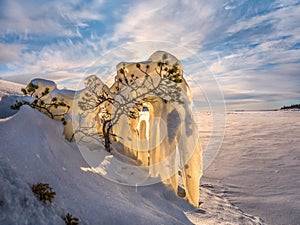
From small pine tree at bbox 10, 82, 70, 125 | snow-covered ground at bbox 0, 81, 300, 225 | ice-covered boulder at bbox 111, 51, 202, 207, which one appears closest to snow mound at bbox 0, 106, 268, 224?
snow-covered ground at bbox 0, 81, 300, 225

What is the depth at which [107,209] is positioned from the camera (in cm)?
251

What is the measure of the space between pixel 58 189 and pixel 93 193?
1.34 feet

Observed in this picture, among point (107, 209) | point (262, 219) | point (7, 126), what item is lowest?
point (262, 219)

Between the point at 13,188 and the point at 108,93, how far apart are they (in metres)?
3.00

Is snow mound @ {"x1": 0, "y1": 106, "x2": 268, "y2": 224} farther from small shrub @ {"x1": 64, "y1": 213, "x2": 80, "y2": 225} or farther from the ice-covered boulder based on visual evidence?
the ice-covered boulder

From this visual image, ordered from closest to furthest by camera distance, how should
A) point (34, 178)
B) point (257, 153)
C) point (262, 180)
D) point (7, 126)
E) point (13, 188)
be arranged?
point (13, 188), point (34, 178), point (7, 126), point (262, 180), point (257, 153)

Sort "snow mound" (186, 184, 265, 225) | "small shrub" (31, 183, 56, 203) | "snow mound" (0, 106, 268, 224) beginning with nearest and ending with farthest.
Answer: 1. "snow mound" (0, 106, 268, 224)
2. "small shrub" (31, 183, 56, 203)
3. "snow mound" (186, 184, 265, 225)

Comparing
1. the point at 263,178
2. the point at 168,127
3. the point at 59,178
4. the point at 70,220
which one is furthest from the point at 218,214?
the point at 70,220

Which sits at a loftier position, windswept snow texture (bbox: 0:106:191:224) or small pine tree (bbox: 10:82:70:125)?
small pine tree (bbox: 10:82:70:125)

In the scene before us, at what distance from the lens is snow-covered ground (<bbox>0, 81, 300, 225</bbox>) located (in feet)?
6.40

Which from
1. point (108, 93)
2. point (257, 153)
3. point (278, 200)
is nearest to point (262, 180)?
point (278, 200)

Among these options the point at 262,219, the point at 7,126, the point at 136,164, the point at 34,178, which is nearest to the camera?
the point at 34,178

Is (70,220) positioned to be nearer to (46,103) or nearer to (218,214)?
(46,103)

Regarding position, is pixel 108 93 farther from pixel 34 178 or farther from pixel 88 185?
pixel 34 178
